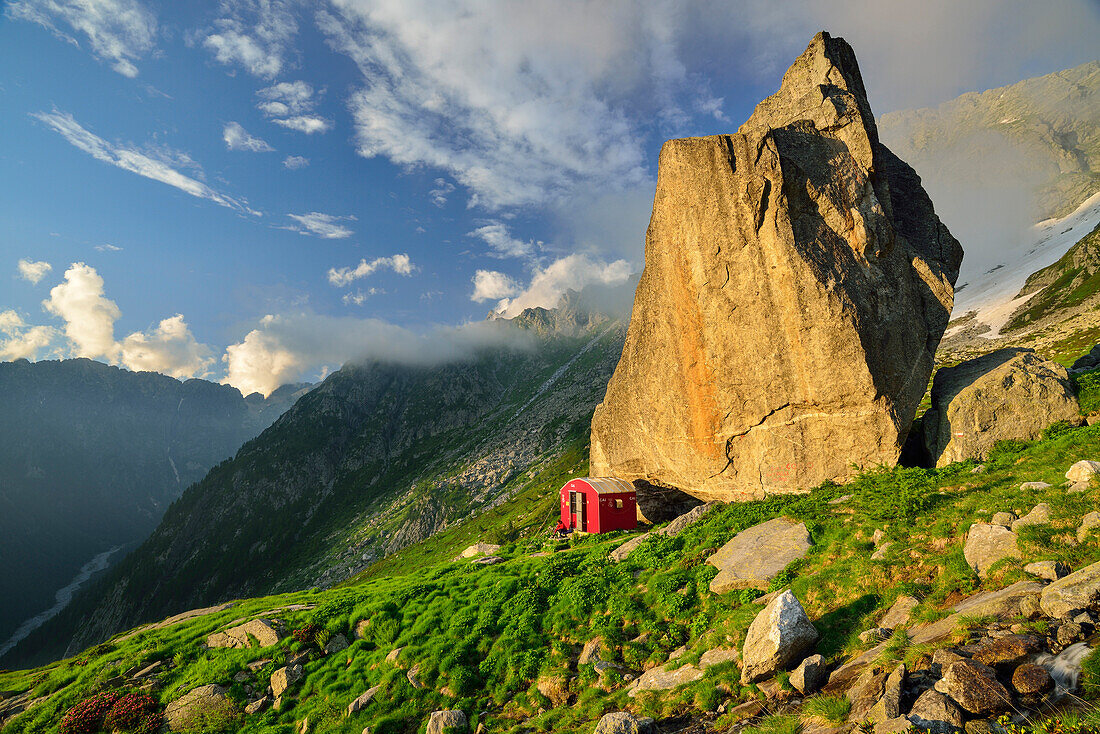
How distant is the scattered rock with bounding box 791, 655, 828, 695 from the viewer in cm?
1095

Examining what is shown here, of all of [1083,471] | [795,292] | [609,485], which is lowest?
[609,485]

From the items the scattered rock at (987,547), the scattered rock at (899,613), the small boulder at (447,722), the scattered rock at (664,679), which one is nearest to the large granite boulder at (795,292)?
the scattered rock at (987,547)

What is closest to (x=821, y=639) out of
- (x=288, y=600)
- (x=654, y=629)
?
(x=654, y=629)

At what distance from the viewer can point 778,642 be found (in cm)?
1203

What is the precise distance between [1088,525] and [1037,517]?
140 centimetres

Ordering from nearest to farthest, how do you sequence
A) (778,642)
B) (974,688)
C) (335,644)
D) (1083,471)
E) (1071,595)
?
1. (974,688)
2. (1071,595)
3. (778,642)
4. (1083,471)
5. (335,644)

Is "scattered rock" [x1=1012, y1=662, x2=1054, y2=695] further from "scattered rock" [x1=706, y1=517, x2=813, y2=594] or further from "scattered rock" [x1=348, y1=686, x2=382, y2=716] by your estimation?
"scattered rock" [x1=348, y1=686, x2=382, y2=716]

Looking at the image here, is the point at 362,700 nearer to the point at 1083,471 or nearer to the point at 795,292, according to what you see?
the point at 1083,471

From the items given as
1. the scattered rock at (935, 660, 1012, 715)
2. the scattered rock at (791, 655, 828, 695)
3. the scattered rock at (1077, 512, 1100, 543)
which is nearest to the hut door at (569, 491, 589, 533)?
the scattered rock at (791, 655, 828, 695)

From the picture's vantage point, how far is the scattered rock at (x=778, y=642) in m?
12.1

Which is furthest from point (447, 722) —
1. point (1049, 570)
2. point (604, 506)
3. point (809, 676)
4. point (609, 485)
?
point (609, 485)

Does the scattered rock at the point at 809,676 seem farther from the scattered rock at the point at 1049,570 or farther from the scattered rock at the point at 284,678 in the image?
the scattered rock at the point at 284,678

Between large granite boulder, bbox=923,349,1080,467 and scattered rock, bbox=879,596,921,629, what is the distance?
69.8 ft

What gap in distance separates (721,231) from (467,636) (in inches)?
→ 1317
